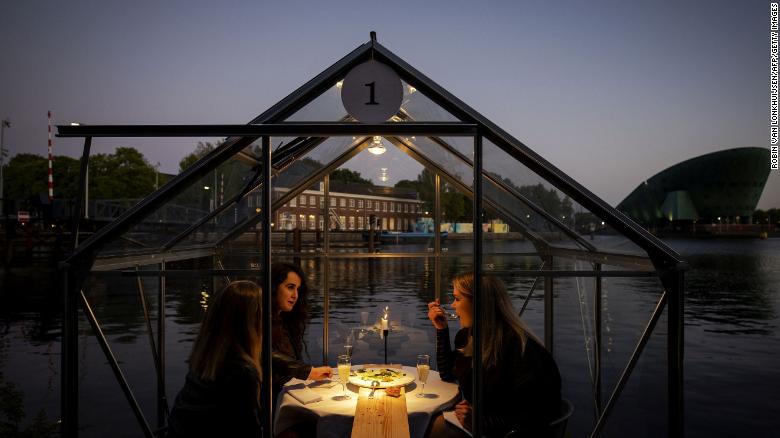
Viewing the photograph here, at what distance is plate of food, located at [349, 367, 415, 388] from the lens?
16.6ft

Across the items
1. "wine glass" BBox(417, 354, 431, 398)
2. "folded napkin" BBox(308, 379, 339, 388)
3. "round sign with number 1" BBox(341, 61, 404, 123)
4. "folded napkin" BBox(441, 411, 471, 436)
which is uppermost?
"round sign with number 1" BBox(341, 61, 404, 123)

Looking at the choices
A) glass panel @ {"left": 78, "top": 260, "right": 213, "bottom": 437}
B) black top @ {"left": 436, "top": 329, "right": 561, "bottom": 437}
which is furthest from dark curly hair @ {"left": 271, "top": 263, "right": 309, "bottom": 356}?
black top @ {"left": 436, "top": 329, "right": 561, "bottom": 437}

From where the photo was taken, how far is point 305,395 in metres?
5.00

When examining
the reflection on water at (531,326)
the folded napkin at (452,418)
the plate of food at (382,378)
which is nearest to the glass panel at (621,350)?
the reflection on water at (531,326)

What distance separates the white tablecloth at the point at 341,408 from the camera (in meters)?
4.53

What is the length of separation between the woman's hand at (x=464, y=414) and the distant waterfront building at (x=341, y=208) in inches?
158

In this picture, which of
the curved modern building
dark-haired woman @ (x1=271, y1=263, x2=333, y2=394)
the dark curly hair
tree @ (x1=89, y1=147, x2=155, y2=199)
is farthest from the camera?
the curved modern building

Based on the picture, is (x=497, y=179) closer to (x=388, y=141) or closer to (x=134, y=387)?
(x=388, y=141)

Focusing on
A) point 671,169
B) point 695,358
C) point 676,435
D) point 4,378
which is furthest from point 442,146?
point 671,169

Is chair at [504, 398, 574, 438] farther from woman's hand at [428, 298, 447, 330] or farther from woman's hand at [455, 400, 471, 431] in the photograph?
woman's hand at [428, 298, 447, 330]

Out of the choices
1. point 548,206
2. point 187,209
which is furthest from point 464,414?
point 187,209

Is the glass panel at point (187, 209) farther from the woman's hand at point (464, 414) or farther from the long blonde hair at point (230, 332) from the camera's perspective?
the woman's hand at point (464, 414)

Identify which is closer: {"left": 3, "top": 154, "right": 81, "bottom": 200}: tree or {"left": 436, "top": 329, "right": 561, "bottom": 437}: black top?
{"left": 436, "top": 329, "right": 561, "bottom": 437}: black top

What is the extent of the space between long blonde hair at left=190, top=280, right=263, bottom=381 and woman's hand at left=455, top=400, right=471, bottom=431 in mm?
1521
